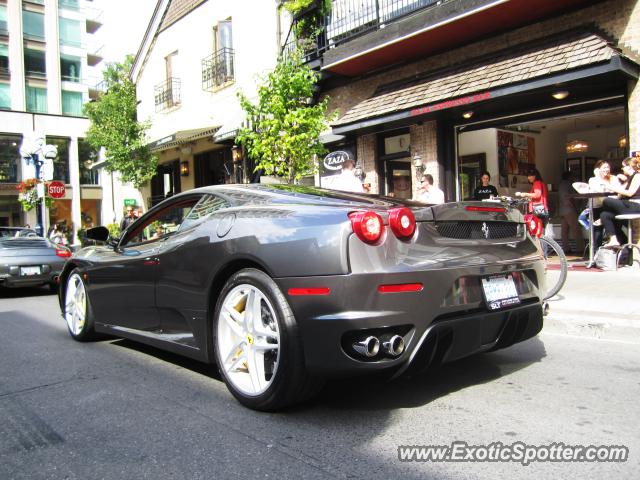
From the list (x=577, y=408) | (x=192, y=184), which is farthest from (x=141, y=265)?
(x=192, y=184)

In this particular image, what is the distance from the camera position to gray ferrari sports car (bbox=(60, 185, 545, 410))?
264cm

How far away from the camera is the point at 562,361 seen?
3979mm

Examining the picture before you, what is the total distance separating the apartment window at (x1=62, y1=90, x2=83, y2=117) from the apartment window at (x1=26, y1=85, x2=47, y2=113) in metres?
1.47

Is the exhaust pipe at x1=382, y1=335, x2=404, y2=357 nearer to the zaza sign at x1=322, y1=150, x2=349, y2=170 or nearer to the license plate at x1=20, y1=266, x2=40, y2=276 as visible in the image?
the license plate at x1=20, y1=266, x2=40, y2=276

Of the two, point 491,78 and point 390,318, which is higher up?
point 491,78

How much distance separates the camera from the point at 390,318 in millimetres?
2609

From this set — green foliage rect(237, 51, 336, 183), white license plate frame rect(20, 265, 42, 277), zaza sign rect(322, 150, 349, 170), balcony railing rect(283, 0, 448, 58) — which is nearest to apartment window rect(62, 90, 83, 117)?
balcony railing rect(283, 0, 448, 58)

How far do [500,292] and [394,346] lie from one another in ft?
2.80

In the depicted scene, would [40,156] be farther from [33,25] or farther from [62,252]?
[33,25]

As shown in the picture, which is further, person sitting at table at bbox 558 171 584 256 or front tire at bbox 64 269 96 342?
person sitting at table at bbox 558 171 584 256

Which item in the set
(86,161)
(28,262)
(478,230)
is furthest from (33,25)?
(478,230)

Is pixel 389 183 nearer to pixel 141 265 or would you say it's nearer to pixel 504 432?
pixel 141 265

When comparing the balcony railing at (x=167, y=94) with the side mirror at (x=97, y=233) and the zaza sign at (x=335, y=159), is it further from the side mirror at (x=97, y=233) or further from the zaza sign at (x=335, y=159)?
the side mirror at (x=97, y=233)

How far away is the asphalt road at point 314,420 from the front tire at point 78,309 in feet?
2.26
